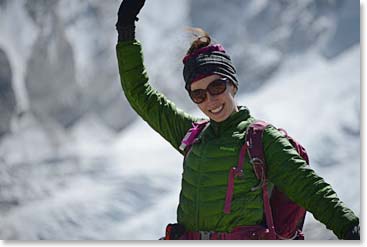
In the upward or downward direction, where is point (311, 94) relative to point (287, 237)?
upward

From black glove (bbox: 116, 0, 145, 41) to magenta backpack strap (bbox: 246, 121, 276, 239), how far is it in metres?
0.33

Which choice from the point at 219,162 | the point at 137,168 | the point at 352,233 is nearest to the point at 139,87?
the point at 219,162

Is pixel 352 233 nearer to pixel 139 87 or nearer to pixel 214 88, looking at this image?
pixel 214 88

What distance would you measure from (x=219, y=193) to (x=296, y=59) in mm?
875

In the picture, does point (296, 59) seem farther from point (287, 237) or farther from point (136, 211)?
point (287, 237)

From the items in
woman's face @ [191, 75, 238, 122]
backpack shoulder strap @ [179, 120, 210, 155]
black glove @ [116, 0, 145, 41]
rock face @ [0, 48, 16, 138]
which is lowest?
backpack shoulder strap @ [179, 120, 210, 155]

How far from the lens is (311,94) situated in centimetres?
192

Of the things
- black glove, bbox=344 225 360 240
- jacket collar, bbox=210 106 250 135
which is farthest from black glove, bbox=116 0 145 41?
black glove, bbox=344 225 360 240

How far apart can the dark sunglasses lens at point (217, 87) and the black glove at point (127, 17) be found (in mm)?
205

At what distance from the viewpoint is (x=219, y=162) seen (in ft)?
4.07

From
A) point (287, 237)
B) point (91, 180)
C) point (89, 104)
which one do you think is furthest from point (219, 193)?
point (89, 104)

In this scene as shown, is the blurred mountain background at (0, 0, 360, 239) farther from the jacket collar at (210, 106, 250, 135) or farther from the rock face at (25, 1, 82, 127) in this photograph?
the jacket collar at (210, 106, 250, 135)

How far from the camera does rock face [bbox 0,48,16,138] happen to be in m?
2.23

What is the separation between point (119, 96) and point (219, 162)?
3.33 feet
